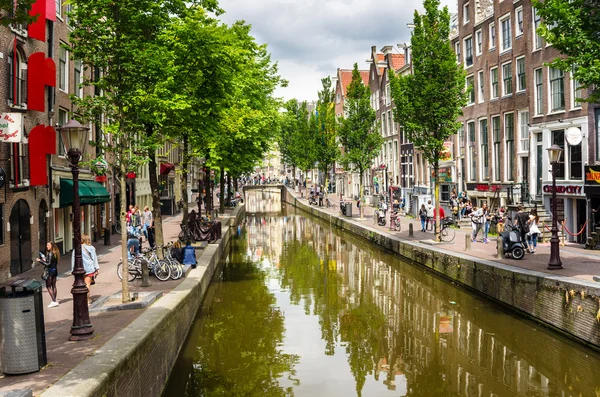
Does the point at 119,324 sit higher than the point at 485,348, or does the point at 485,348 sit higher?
the point at 119,324

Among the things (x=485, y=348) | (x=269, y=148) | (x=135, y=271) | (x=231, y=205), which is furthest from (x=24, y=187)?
(x=231, y=205)

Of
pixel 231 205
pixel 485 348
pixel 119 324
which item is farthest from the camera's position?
pixel 231 205

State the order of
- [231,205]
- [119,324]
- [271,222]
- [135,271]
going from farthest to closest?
[231,205], [271,222], [135,271], [119,324]

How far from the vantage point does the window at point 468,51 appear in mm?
40656

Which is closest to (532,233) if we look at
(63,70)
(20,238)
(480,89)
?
(480,89)

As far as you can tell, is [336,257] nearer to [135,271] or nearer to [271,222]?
[135,271]

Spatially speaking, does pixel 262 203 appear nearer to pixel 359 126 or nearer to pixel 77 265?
pixel 359 126

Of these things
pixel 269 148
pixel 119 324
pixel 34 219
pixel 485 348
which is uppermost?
pixel 269 148

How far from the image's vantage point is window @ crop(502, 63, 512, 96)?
35219 millimetres

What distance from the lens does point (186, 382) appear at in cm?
1218

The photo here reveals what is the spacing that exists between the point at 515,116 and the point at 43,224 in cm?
2659

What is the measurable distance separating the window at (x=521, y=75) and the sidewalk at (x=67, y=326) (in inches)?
967

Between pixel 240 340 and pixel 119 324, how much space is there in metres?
4.15

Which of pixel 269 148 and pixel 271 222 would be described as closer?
pixel 269 148
